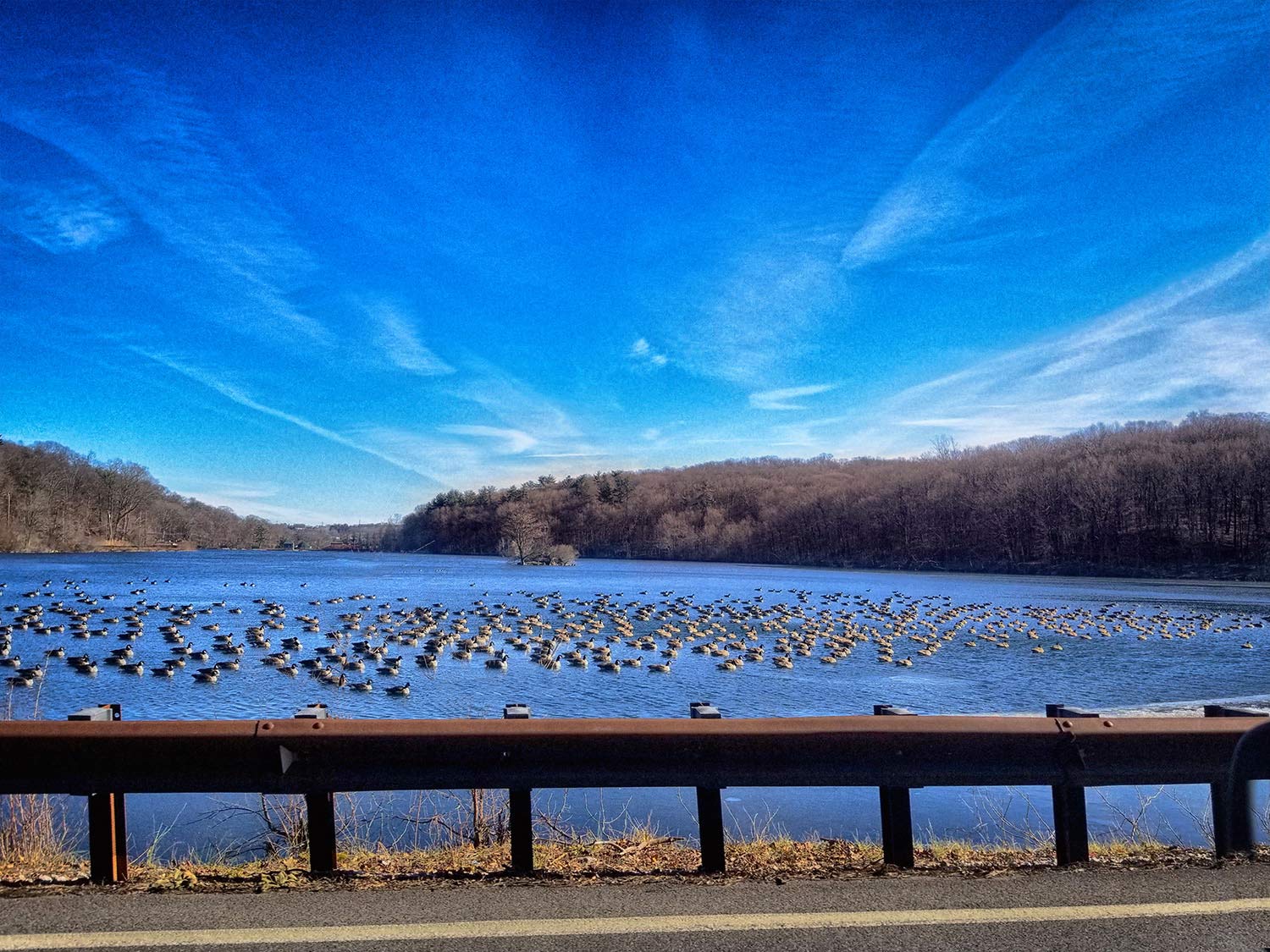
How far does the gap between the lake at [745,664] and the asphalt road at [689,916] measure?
2.30 metres

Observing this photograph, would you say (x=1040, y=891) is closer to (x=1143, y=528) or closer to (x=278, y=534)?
(x=1143, y=528)

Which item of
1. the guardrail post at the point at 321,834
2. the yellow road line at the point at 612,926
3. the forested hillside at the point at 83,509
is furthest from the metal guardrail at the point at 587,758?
the forested hillside at the point at 83,509

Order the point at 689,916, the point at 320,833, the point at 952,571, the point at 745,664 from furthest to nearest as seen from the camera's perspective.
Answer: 1. the point at 952,571
2. the point at 745,664
3. the point at 320,833
4. the point at 689,916

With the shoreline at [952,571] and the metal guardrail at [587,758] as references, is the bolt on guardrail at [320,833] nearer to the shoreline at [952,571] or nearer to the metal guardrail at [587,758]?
the metal guardrail at [587,758]

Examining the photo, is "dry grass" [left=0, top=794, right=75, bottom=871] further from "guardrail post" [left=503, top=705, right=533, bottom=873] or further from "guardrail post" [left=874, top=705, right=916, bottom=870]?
"guardrail post" [left=874, top=705, right=916, bottom=870]

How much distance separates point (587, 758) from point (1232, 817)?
3285mm

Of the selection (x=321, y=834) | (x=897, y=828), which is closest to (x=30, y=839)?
(x=321, y=834)

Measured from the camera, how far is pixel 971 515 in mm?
102312

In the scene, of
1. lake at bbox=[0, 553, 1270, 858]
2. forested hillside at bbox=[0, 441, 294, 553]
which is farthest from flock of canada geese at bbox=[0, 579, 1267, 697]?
forested hillside at bbox=[0, 441, 294, 553]

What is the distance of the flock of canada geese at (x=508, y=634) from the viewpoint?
20734mm

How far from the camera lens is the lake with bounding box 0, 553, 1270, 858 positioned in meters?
8.85

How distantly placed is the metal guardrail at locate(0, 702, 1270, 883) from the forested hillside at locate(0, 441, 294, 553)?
125293 mm

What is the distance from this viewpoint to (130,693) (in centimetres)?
1662

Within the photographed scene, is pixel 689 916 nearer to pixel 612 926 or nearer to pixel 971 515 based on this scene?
pixel 612 926
